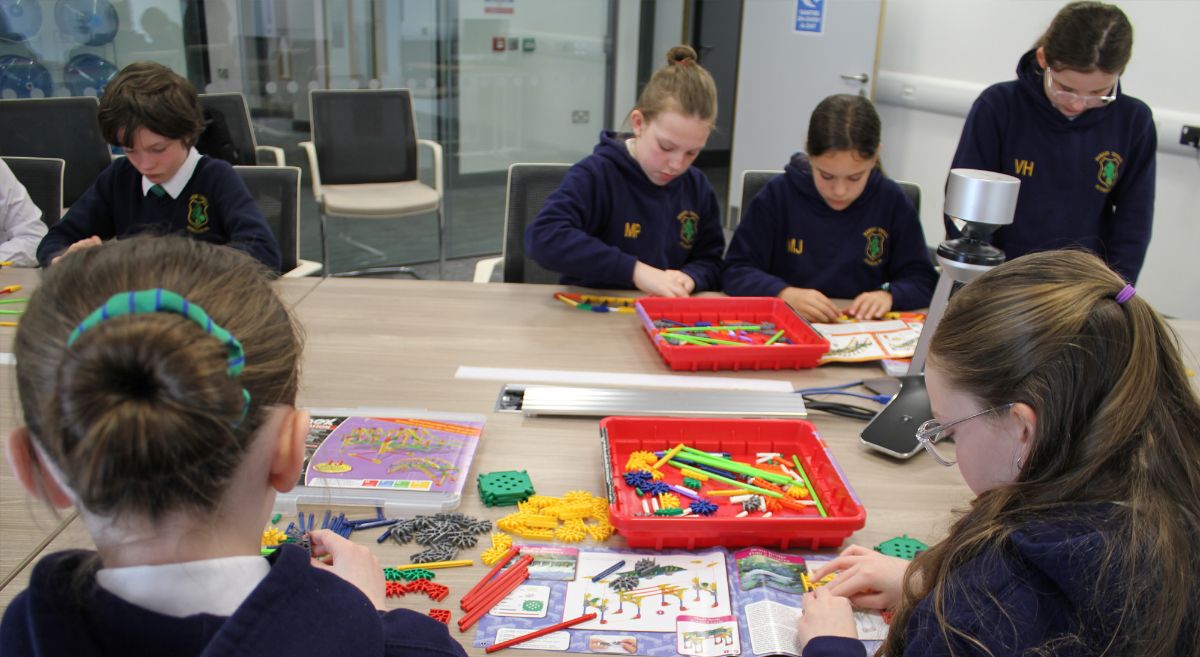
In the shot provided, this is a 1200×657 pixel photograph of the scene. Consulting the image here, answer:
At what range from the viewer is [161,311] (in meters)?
0.63

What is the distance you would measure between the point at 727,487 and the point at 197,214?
1.63 metres

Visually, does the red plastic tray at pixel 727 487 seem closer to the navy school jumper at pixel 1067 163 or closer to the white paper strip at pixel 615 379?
the white paper strip at pixel 615 379

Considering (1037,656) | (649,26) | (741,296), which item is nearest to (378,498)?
(1037,656)

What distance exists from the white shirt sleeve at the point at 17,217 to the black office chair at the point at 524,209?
120 centimetres

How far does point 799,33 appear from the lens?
500 centimetres

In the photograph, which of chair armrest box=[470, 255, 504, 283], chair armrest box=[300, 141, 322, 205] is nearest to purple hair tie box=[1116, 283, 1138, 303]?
chair armrest box=[470, 255, 504, 283]

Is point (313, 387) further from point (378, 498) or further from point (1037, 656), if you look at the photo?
point (1037, 656)

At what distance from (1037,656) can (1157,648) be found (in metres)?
0.11

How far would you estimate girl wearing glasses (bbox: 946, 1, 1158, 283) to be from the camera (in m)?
2.25

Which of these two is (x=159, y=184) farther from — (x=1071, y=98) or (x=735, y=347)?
(x=1071, y=98)

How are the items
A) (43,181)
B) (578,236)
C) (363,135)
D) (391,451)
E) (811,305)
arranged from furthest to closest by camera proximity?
(363,135), (43,181), (578,236), (811,305), (391,451)

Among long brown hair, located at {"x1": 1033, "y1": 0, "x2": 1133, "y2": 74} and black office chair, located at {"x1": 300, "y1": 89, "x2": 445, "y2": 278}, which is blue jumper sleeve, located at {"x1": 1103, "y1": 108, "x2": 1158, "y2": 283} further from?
black office chair, located at {"x1": 300, "y1": 89, "x2": 445, "y2": 278}

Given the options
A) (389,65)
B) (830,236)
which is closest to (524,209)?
(830,236)

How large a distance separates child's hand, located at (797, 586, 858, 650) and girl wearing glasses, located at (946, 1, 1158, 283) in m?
1.41
